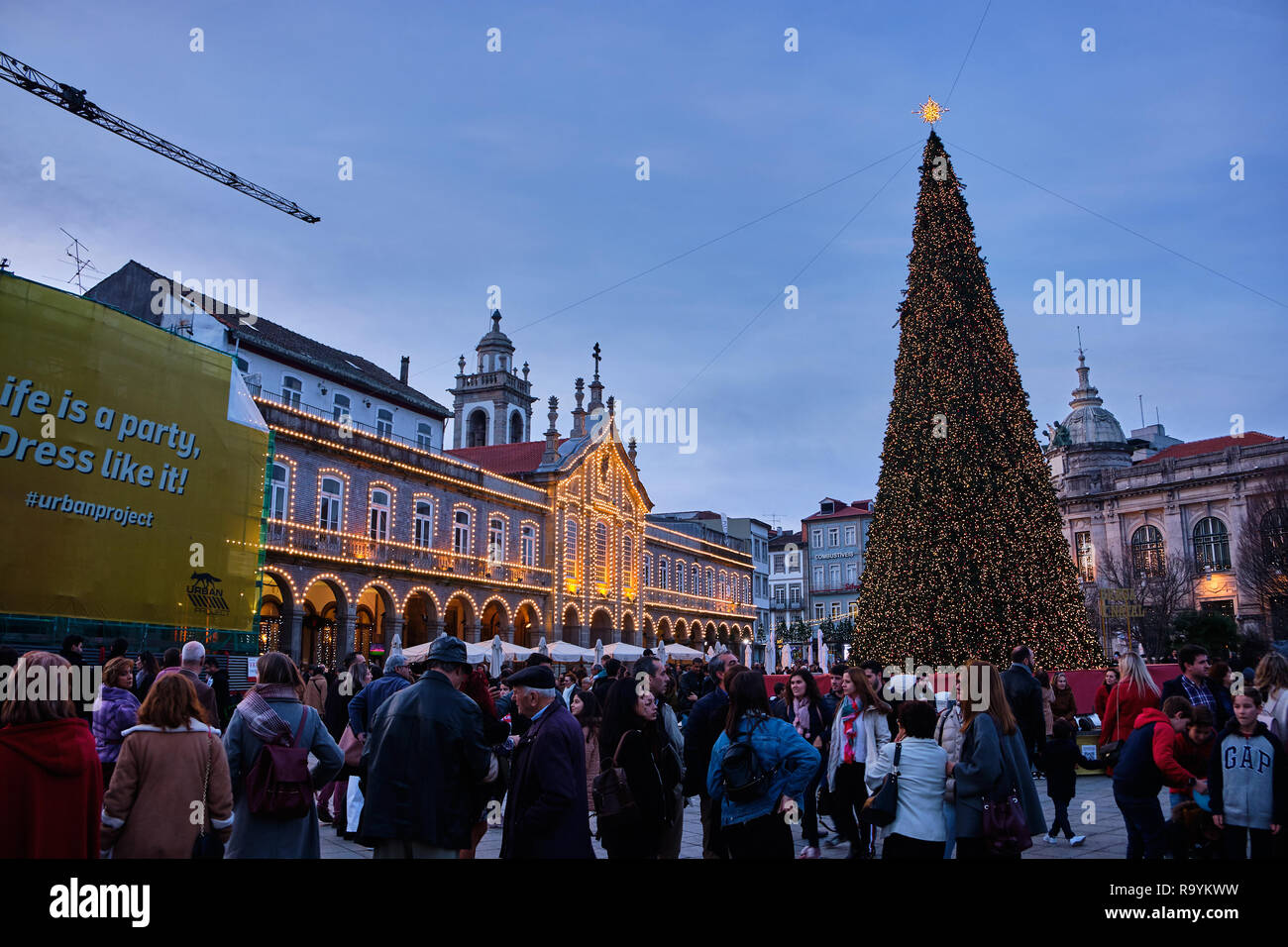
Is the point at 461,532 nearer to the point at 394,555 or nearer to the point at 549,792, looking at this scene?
the point at 394,555

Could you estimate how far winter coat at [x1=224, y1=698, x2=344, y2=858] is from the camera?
18.1 feet

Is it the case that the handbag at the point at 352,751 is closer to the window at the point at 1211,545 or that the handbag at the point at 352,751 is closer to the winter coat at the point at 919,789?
the winter coat at the point at 919,789

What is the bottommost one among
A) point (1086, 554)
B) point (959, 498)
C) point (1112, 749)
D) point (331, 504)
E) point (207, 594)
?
point (1112, 749)

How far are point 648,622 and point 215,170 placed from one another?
31630 mm

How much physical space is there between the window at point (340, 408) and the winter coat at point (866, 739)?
28.9 metres

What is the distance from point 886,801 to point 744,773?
918 mm

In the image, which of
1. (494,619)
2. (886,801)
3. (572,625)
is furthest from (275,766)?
(572,625)

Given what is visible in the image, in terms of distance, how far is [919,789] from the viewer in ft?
19.0

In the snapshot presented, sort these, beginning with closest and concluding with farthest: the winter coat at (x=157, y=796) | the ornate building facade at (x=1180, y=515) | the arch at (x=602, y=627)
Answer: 1. the winter coat at (x=157, y=796)
2. the arch at (x=602, y=627)
3. the ornate building facade at (x=1180, y=515)

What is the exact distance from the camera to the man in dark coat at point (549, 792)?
16.9ft

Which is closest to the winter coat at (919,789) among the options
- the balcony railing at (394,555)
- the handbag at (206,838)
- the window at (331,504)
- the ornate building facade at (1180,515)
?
the handbag at (206,838)

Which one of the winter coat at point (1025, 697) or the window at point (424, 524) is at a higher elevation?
the window at point (424, 524)

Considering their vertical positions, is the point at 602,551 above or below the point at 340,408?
below
